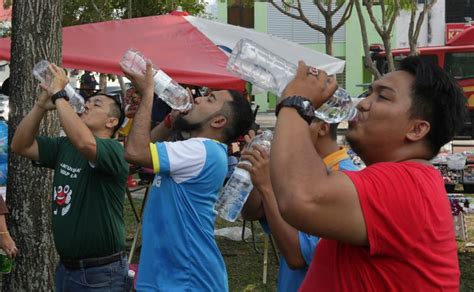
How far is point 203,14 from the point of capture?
81.4 ft

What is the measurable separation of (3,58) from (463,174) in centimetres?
467

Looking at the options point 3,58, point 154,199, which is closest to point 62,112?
point 154,199

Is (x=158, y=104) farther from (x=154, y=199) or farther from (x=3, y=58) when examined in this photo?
(x=154, y=199)

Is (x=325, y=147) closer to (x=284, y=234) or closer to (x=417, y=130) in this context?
(x=284, y=234)

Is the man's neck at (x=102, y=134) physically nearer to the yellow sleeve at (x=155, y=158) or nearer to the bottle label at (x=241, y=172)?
the yellow sleeve at (x=155, y=158)

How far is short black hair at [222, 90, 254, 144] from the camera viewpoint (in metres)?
4.01

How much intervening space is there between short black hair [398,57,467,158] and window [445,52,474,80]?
62.8 feet

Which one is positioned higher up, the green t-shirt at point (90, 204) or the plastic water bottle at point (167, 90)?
the plastic water bottle at point (167, 90)

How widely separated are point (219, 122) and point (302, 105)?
186 centimetres

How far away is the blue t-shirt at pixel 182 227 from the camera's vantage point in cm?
377

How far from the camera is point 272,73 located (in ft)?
11.3

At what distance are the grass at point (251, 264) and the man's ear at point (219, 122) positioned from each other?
3095 millimetres

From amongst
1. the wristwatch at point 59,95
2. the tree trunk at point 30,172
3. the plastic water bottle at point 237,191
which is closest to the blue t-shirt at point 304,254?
the plastic water bottle at point 237,191

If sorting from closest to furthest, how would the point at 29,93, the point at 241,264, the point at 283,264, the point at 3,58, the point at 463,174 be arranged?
1. the point at 283,264
2. the point at 29,93
3. the point at 3,58
4. the point at 241,264
5. the point at 463,174
